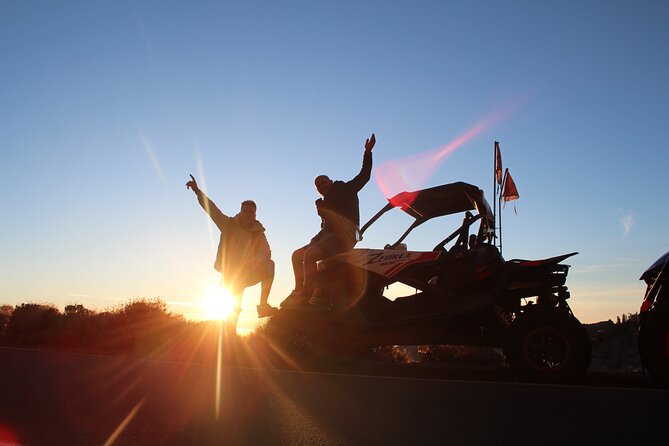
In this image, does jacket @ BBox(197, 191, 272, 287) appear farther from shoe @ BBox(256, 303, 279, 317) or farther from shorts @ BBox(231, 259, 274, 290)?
shoe @ BBox(256, 303, 279, 317)

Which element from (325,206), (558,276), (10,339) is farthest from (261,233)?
(10,339)

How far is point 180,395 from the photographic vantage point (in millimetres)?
5555

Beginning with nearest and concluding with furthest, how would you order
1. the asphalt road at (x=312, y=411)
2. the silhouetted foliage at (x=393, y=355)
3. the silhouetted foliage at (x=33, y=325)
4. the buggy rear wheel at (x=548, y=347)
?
the asphalt road at (x=312, y=411) < the buggy rear wheel at (x=548, y=347) < the silhouetted foliage at (x=393, y=355) < the silhouetted foliage at (x=33, y=325)

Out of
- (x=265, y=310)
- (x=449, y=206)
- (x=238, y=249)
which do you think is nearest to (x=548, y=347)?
(x=449, y=206)

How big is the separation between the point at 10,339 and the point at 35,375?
1036 centimetres

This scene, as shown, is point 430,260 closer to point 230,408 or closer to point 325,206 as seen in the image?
point 325,206

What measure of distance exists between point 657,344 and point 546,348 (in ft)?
3.57

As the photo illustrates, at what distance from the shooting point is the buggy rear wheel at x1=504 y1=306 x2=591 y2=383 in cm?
661

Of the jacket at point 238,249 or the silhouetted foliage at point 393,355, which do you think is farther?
the silhouetted foliage at point 393,355

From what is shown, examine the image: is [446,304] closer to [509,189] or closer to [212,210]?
[509,189]

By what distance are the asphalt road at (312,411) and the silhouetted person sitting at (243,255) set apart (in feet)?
12.5

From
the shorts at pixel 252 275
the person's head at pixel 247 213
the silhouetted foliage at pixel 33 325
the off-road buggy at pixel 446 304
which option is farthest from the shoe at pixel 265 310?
the silhouetted foliage at pixel 33 325

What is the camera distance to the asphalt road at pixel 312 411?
3984mm

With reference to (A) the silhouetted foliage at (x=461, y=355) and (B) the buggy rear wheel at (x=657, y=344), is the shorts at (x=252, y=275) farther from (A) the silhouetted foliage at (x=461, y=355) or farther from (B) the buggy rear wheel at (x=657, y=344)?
(B) the buggy rear wheel at (x=657, y=344)
